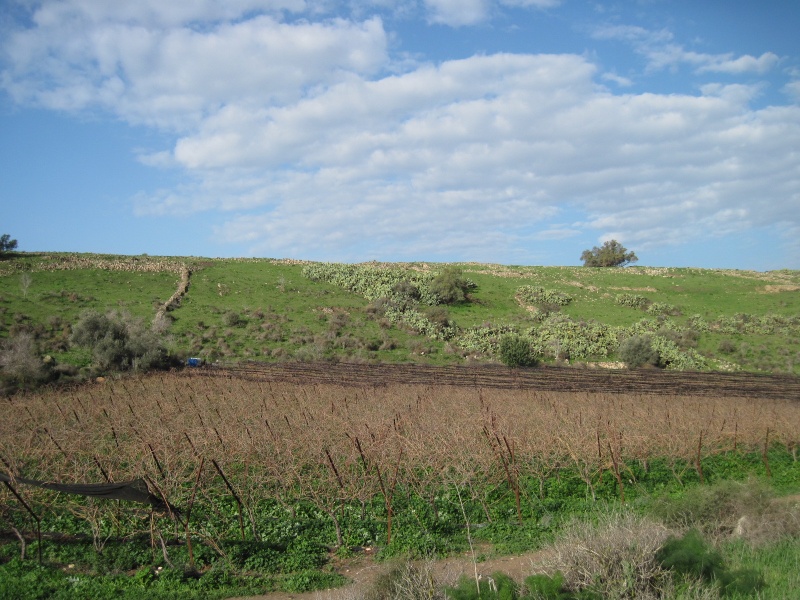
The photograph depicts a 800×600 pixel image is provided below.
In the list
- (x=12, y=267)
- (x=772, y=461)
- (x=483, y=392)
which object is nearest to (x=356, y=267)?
(x=12, y=267)

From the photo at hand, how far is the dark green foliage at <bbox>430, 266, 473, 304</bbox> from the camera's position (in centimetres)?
6306

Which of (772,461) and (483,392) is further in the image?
(483,392)

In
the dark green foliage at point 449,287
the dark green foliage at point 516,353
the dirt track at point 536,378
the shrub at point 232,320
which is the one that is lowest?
the dirt track at point 536,378

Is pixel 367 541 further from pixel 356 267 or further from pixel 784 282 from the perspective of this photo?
pixel 784 282

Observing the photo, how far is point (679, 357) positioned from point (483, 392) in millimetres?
25523

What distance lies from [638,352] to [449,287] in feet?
75.4

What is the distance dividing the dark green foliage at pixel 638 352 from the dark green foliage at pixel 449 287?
2040 centimetres

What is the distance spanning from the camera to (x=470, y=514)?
1395cm

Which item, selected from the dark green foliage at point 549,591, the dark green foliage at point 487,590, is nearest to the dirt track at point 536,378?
the dark green foliage at point 487,590

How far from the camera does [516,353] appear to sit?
147 ft

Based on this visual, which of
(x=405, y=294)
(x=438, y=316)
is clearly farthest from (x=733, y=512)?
(x=405, y=294)

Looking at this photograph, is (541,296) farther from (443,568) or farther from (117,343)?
(443,568)

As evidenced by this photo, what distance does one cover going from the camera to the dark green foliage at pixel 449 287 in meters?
63.1

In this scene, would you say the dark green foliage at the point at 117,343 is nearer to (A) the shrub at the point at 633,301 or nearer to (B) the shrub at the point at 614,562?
(B) the shrub at the point at 614,562
